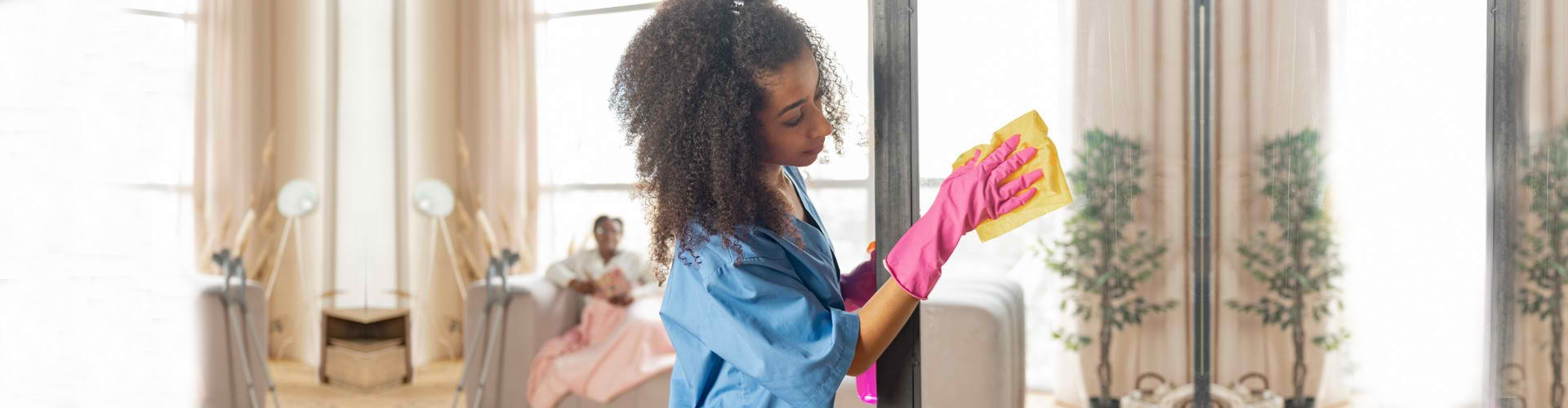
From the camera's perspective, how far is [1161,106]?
149 cm

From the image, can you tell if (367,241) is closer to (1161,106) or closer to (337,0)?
(337,0)

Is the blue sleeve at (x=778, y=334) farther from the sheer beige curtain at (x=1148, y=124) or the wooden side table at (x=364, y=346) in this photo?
the wooden side table at (x=364, y=346)

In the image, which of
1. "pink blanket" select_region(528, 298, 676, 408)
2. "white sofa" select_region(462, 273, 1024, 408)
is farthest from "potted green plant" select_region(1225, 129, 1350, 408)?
"pink blanket" select_region(528, 298, 676, 408)

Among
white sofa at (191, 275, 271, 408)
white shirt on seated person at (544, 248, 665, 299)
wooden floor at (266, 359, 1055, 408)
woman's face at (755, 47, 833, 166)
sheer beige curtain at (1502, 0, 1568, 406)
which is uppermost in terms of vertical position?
sheer beige curtain at (1502, 0, 1568, 406)

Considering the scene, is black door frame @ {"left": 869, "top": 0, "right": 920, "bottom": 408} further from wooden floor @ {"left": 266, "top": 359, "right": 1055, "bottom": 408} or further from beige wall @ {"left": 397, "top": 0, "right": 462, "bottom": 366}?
beige wall @ {"left": 397, "top": 0, "right": 462, "bottom": 366}

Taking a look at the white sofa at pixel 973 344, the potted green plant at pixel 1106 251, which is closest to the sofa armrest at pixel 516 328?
the potted green plant at pixel 1106 251

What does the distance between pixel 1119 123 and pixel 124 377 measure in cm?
265

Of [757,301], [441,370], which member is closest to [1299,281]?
[757,301]

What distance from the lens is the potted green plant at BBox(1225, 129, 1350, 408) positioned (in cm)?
153

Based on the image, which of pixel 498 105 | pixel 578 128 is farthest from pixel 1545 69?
pixel 498 105

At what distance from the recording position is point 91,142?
2273 mm

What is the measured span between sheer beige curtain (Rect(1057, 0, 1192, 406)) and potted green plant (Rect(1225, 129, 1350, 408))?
0.45 ft

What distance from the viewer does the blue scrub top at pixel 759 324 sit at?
68 cm

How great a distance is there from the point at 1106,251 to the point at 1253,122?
0.36 m
